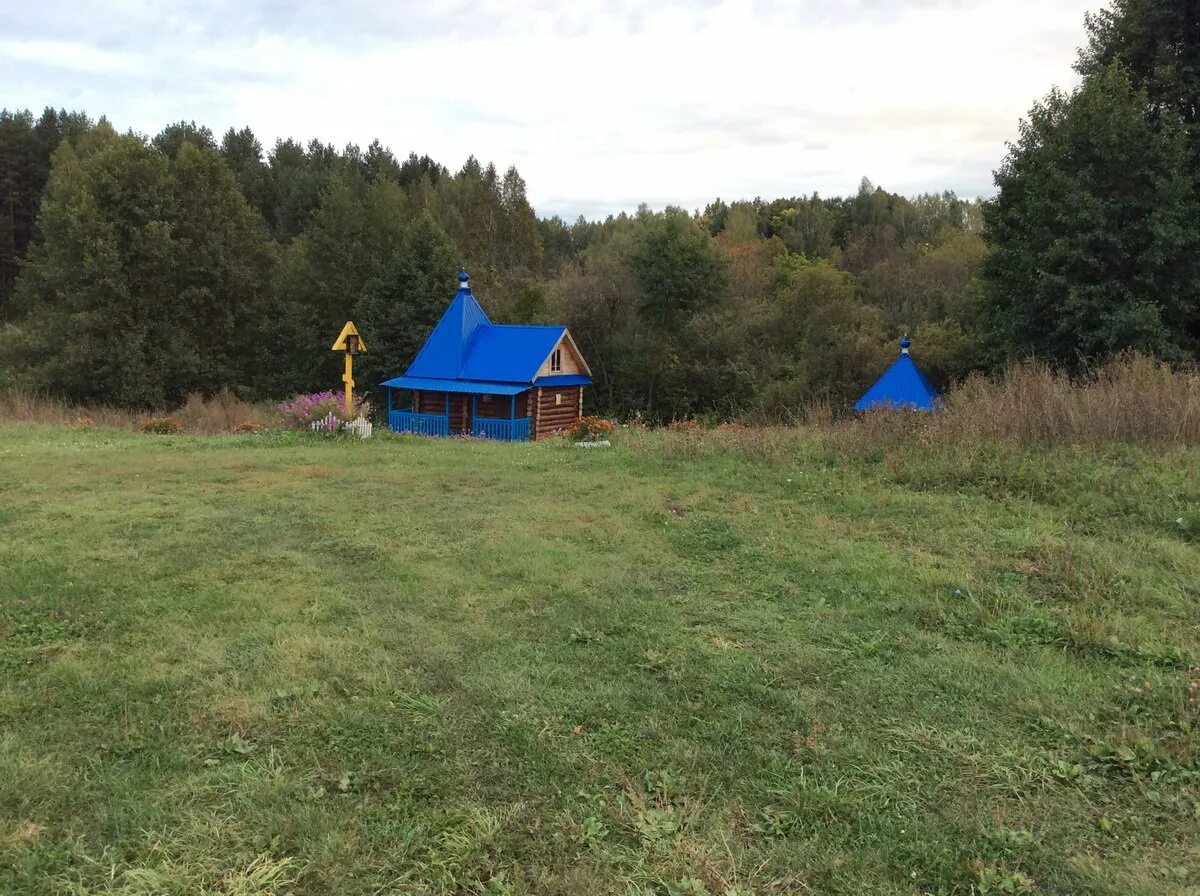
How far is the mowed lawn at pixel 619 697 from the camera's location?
2.62m

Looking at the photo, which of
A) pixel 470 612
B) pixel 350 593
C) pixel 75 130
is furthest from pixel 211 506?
pixel 75 130

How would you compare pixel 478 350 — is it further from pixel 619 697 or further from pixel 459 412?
pixel 619 697

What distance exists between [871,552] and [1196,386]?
509 centimetres

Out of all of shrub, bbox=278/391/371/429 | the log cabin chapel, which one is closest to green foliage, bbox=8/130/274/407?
the log cabin chapel

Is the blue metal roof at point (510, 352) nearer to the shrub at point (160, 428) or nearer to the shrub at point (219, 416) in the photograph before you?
the shrub at point (219, 416)

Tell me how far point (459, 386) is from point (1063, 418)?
17168mm

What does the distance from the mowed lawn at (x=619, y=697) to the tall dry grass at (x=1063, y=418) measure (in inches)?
35.9

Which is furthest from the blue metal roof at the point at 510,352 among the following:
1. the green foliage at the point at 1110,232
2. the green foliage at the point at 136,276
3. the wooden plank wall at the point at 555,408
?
the green foliage at the point at 136,276

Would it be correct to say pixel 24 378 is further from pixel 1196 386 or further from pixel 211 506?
pixel 1196 386

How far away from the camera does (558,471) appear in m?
9.22

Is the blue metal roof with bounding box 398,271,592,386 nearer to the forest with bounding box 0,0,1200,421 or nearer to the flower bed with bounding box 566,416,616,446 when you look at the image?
the forest with bounding box 0,0,1200,421

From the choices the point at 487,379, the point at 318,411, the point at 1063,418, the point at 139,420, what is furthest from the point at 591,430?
the point at 139,420

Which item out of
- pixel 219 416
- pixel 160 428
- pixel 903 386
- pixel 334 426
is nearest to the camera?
pixel 334 426

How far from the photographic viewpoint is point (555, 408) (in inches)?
953
